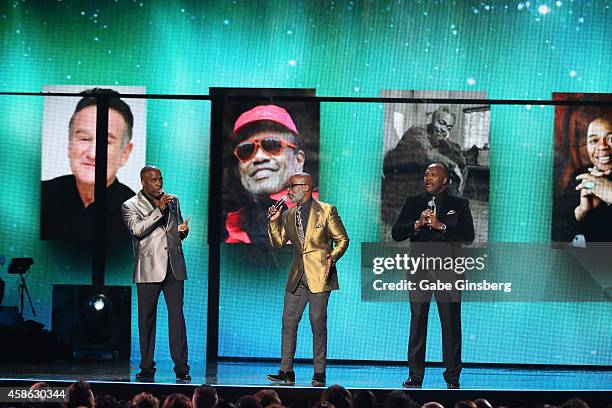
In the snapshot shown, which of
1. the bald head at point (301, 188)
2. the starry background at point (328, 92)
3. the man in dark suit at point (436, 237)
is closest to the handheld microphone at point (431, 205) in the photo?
the man in dark suit at point (436, 237)

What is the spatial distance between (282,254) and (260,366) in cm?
114

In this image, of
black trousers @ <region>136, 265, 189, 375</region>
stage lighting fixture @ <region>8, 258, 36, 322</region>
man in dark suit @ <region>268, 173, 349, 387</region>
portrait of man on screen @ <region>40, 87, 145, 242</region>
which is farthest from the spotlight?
man in dark suit @ <region>268, 173, 349, 387</region>

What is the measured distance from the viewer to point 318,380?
7.45 meters

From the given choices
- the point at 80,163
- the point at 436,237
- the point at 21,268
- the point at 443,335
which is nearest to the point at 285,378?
the point at 443,335

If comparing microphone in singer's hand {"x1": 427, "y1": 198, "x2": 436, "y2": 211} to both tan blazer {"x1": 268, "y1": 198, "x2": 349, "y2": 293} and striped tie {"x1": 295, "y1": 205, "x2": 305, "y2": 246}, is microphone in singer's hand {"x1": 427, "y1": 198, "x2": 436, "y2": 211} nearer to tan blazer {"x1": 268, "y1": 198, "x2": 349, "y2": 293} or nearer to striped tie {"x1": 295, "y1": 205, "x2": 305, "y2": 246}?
tan blazer {"x1": 268, "y1": 198, "x2": 349, "y2": 293}

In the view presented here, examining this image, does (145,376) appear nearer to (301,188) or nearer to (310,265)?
(310,265)

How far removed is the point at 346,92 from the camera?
958 centimetres

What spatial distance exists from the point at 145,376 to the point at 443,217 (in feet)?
8.29

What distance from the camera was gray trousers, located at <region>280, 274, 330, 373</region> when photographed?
747cm

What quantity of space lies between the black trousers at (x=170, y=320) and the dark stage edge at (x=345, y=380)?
17 centimetres

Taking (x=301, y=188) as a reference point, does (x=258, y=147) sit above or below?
above

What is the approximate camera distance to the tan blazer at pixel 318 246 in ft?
24.4

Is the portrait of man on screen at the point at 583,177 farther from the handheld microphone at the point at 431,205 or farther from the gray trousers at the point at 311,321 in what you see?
the gray trousers at the point at 311,321

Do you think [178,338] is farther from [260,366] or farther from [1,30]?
[1,30]
